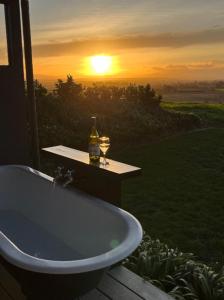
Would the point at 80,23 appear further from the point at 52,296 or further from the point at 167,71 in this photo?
the point at 52,296

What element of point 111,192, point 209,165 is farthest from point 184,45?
point 111,192

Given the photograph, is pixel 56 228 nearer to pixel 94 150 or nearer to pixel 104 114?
pixel 94 150

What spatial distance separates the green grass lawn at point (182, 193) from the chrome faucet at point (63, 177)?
1.06 meters

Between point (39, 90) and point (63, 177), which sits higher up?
point (39, 90)

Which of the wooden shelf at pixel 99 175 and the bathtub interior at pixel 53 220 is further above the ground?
the wooden shelf at pixel 99 175

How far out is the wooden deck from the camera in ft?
6.47

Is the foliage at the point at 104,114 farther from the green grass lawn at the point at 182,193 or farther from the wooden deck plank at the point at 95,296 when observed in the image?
the wooden deck plank at the point at 95,296

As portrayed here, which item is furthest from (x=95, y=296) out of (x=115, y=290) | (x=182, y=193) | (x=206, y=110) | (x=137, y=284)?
(x=206, y=110)

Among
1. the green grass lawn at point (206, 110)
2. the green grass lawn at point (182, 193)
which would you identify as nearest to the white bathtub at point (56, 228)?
the green grass lawn at point (182, 193)

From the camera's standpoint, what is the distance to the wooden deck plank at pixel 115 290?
1977 millimetres

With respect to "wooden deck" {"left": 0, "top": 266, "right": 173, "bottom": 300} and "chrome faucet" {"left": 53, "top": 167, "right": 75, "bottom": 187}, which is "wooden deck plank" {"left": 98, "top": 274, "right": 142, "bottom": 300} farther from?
"chrome faucet" {"left": 53, "top": 167, "right": 75, "bottom": 187}

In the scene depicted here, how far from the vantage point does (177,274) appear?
2160 millimetres

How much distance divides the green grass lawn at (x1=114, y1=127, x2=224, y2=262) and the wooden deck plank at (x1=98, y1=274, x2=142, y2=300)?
954 millimetres

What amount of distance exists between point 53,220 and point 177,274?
1.00m
